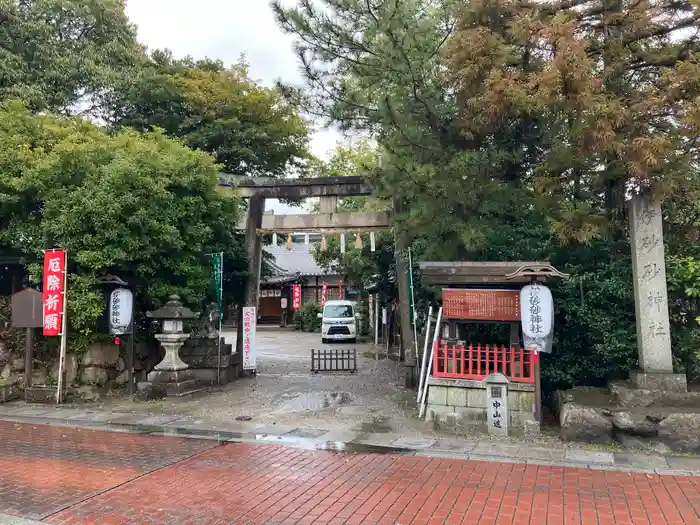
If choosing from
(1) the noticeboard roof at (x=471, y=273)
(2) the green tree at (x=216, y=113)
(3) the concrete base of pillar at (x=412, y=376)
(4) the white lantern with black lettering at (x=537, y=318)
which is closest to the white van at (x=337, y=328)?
(2) the green tree at (x=216, y=113)

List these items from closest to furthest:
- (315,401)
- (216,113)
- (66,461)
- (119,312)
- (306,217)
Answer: (66,461), (119,312), (315,401), (306,217), (216,113)

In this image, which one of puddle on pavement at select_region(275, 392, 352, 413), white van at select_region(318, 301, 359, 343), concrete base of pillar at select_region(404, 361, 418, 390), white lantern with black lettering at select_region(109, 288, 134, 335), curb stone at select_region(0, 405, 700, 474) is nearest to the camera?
curb stone at select_region(0, 405, 700, 474)

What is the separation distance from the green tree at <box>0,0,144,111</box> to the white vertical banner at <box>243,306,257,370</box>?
9.60 m

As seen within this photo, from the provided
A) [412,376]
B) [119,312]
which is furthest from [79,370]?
[412,376]

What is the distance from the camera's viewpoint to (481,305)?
932cm

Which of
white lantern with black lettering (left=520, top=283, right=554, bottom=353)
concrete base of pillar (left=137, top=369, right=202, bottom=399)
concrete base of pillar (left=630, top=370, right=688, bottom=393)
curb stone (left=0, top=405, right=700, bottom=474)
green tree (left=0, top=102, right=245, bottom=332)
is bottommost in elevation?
curb stone (left=0, top=405, right=700, bottom=474)

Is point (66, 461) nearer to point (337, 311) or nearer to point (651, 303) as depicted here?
point (651, 303)

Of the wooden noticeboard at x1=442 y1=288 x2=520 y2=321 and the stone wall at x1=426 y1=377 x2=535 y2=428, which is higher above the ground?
the wooden noticeboard at x1=442 y1=288 x2=520 y2=321

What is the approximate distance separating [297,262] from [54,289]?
31.8 meters

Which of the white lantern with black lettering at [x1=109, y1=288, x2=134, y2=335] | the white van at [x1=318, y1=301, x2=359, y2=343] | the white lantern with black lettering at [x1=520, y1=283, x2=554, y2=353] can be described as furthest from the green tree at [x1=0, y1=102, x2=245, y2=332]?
the white van at [x1=318, y1=301, x2=359, y2=343]

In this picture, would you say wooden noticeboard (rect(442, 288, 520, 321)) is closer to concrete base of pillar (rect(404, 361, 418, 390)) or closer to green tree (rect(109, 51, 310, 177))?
concrete base of pillar (rect(404, 361, 418, 390))

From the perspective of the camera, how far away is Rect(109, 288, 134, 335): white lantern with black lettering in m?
11.4

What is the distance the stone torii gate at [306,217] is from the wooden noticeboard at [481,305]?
4.33 meters

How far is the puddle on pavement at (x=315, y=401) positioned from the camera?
10.9m
